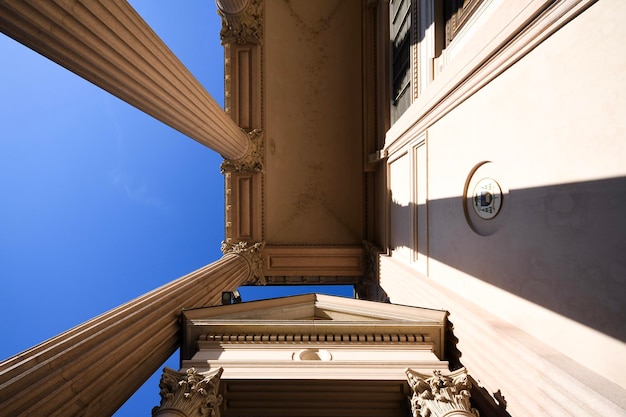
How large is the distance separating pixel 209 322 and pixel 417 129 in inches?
323

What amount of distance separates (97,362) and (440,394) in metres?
4.83

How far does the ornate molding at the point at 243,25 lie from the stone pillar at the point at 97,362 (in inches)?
500

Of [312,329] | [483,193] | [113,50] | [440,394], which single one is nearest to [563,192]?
[483,193]

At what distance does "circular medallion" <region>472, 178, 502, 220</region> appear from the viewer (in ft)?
19.9

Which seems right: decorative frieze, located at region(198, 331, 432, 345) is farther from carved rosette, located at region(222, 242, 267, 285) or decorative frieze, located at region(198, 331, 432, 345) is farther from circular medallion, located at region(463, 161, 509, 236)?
carved rosette, located at region(222, 242, 267, 285)

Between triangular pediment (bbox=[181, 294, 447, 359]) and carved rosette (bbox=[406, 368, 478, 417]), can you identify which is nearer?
carved rosette (bbox=[406, 368, 478, 417])

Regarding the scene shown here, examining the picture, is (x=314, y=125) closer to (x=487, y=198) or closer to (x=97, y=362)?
(x=487, y=198)

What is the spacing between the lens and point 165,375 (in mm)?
5121

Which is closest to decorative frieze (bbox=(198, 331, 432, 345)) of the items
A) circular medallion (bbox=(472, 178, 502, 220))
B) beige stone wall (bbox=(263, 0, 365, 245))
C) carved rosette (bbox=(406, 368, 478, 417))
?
carved rosette (bbox=(406, 368, 478, 417))

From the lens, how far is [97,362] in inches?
179

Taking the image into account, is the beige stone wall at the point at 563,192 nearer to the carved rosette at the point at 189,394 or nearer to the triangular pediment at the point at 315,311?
the triangular pediment at the point at 315,311

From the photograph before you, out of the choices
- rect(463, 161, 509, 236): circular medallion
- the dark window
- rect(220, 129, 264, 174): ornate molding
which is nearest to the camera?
rect(463, 161, 509, 236): circular medallion

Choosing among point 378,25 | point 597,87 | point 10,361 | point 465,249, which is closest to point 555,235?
point 597,87

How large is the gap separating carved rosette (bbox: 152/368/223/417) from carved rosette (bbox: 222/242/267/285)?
9.83 meters
